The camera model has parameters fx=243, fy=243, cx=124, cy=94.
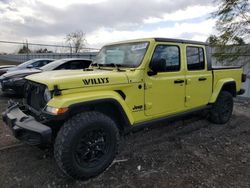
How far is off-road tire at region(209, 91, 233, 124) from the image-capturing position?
566cm

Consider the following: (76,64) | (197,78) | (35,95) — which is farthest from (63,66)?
(197,78)

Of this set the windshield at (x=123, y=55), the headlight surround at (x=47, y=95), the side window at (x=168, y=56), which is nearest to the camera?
the headlight surround at (x=47, y=95)

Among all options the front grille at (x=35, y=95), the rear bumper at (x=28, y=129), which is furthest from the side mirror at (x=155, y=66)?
the rear bumper at (x=28, y=129)

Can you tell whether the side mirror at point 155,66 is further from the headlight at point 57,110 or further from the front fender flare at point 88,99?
the headlight at point 57,110

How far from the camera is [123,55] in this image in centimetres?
426

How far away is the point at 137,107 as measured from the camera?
3805mm

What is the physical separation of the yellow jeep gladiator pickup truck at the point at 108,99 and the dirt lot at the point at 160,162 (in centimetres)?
40

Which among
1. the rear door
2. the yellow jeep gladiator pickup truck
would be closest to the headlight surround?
the yellow jeep gladiator pickup truck

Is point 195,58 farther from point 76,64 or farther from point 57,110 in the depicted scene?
point 76,64

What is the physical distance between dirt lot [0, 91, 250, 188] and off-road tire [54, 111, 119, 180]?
16 centimetres

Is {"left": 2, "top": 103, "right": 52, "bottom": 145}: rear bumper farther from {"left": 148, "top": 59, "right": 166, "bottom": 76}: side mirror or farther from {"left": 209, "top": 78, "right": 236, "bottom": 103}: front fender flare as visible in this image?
{"left": 209, "top": 78, "right": 236, "bottom": 103}: front fender flare

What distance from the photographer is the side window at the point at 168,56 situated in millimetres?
4121

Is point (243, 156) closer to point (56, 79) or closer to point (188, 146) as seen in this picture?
point (188, 146)

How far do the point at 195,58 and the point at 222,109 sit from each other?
5.29 ft
